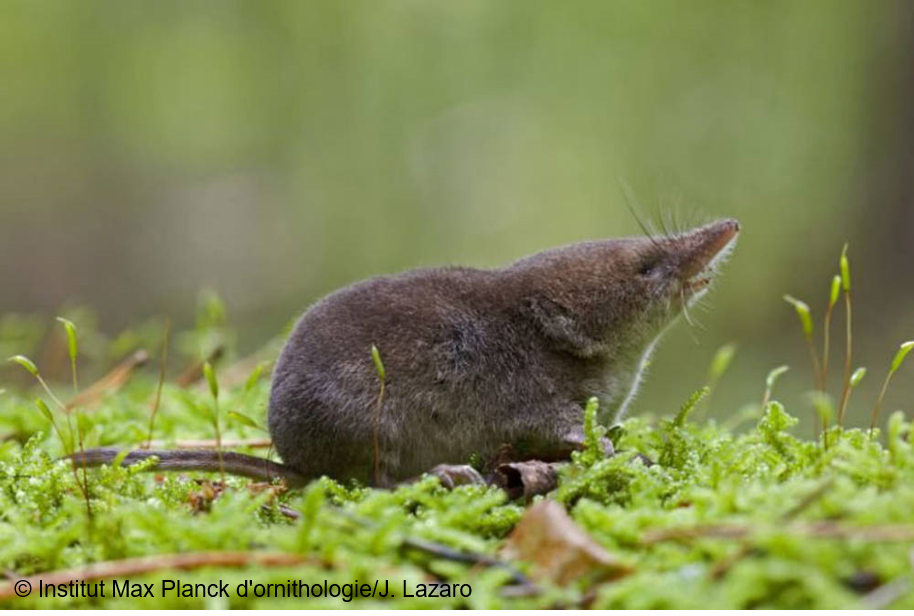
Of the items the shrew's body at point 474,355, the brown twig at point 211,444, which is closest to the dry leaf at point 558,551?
the shrew's body at point 474,355

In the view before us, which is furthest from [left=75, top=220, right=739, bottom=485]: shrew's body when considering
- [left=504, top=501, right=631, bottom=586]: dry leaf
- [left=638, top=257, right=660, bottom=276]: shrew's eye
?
[left=504, top=501, right=631, bottom=586]: dry leaf

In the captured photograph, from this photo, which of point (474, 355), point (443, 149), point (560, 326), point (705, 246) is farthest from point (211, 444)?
point (443, 149)

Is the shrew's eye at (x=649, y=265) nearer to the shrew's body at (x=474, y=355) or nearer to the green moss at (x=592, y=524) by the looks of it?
the shrew's body at (x=474, y=355)

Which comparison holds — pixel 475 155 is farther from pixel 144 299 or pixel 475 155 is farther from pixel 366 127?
pixel 144 299

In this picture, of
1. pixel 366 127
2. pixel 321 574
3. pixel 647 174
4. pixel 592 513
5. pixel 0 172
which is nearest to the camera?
pixel 321 574

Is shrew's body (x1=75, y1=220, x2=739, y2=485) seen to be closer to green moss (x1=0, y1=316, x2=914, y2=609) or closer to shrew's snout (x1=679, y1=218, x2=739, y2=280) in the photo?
shrew's snout (x1=679, y1=218, x2=739, y2=280)

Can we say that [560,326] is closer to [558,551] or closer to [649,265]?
[649,265]

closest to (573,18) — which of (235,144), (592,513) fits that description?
(235,144)
